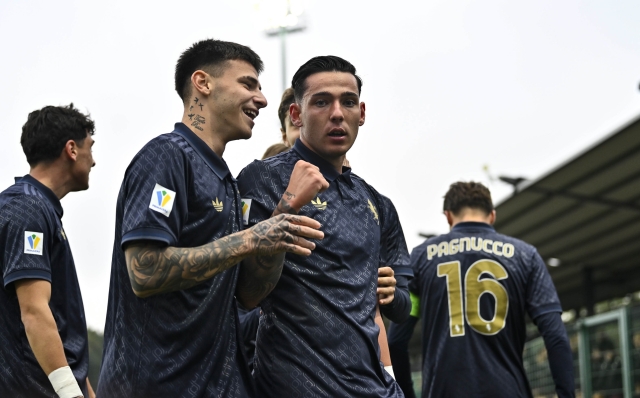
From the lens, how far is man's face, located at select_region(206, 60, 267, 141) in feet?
12.1

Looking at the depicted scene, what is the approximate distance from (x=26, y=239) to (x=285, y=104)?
2.19 meters

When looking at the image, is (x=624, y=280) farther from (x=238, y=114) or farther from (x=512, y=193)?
(x=238, y=114)

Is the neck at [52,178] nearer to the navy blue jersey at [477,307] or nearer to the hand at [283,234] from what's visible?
the hand at [283,234]

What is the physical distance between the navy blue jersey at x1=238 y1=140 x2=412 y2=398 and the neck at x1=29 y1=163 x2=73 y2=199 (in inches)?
56.0

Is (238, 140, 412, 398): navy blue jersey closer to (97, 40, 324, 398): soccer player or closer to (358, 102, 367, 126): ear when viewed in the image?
(97, 40, 324, 398): soccer player

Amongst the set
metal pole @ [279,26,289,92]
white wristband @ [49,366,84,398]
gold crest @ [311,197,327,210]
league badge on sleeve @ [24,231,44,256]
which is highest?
metal pole @ [279,26,289,92]

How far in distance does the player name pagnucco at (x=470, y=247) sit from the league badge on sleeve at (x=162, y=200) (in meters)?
3.80

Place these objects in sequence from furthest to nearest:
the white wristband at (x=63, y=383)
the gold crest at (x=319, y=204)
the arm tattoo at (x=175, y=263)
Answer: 1. the white wristband at (x=63, y=383)
2. the gold crest at (x=319, y=204)
3. the arm tattoo at (x=175, y=263)

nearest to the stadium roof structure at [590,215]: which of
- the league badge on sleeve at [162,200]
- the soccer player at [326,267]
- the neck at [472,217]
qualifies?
the neck at [472,217]

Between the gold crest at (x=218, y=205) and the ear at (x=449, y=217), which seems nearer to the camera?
the gold crest at (x=218, y=205)

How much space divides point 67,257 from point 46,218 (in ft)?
0.79

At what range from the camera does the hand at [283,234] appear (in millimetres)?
3254

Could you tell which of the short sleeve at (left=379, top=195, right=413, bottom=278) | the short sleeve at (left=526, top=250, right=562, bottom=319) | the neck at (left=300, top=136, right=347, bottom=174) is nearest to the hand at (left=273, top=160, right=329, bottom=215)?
the neck at (left=300, top=136, right=347, bottom=174)

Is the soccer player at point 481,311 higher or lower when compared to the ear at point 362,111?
lower
